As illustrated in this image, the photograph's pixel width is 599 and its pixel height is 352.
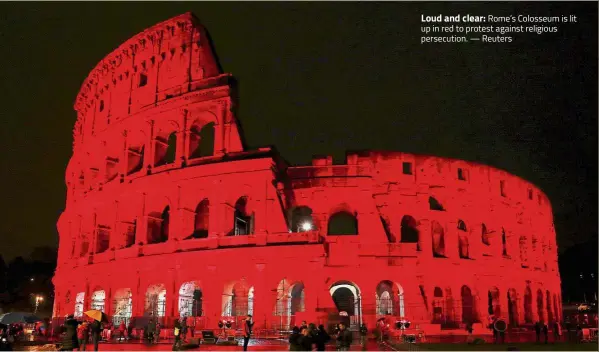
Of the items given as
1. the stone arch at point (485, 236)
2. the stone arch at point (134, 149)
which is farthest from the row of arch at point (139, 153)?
the stone arch at point (485, 236)

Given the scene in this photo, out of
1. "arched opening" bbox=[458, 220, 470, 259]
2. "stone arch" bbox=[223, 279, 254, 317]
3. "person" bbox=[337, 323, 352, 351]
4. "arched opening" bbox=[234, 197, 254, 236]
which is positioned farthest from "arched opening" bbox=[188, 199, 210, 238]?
"person" bbox=[337, 323, 352, 351]

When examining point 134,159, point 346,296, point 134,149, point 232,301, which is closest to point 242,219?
point 232,301

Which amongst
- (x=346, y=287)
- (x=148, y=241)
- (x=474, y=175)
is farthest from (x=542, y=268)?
(x=148, y=241)

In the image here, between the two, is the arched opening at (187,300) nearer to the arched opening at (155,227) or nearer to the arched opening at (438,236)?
the arched opening at (155,227)

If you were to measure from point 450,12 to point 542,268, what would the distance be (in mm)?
25241

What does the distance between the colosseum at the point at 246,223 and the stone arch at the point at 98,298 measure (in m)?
0.20

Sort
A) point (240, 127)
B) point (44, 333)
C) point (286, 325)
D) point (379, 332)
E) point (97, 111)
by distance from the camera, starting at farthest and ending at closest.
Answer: point (97, 111) < point (240, 127) < point (44, 333) < point (286, 325) < point (379, 332)

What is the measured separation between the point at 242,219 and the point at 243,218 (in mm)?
361

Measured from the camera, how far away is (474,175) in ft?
110

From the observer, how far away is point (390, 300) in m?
32.0

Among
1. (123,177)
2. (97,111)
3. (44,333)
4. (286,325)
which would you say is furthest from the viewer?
(97,111)

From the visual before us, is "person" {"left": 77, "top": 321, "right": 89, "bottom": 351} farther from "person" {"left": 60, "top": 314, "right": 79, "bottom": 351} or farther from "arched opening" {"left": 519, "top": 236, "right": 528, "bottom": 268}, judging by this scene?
"arched opening" {"left": 519, "top": 236, "right": 528, "bottom": 268}

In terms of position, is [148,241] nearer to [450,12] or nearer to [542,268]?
[450,12]

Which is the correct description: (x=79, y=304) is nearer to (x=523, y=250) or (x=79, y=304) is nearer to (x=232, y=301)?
(x=232, y=301)
